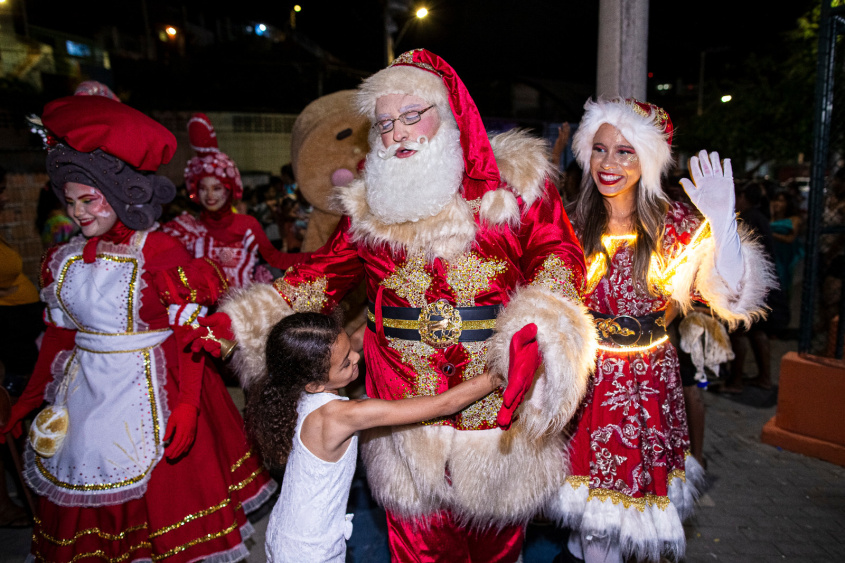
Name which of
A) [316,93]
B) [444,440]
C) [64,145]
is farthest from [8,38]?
[444,440]

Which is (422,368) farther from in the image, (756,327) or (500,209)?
(756,327)

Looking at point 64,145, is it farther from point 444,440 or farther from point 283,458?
point 444,440

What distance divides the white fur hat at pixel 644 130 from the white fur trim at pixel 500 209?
2.66ft

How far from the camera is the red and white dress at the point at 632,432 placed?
243 cm

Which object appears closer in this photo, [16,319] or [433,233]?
[433,233]

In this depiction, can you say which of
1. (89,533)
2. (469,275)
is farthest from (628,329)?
(89,533)

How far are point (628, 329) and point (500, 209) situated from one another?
90 cm

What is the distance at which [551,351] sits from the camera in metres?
2.00

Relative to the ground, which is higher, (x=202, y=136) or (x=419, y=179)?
(x=202, y=136)

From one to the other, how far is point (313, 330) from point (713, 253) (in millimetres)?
1870

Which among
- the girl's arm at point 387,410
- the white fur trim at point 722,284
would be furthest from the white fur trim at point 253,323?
the white fur trim at point 722,284

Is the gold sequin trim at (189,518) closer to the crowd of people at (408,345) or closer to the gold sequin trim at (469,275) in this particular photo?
the crowd of people at (408,345)

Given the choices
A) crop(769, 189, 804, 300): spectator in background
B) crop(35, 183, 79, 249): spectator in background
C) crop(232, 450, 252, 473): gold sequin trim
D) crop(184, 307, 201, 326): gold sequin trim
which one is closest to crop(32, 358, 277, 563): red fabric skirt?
crop(232, 450, 252, 473): gold sequin trim

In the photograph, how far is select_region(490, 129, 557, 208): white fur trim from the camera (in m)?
2.29
